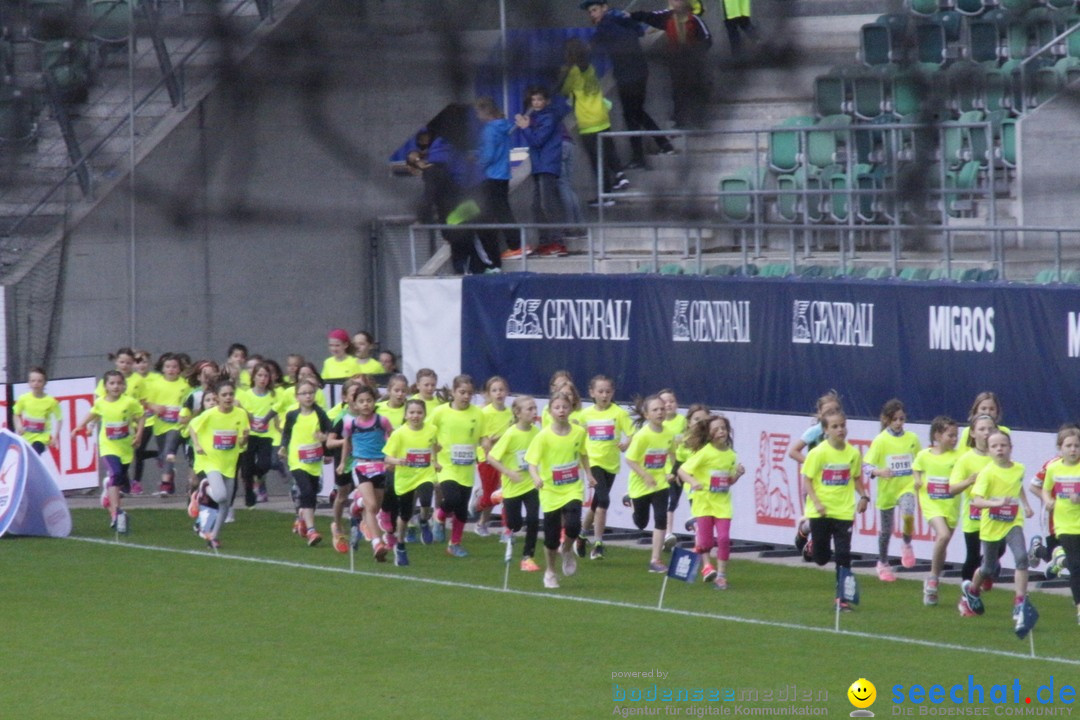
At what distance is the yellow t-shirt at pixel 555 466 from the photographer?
558 inches

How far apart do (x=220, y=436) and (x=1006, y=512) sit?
6707 millimetres

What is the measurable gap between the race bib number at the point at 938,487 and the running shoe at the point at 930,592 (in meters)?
0.54

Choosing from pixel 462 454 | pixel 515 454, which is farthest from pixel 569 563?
pixel 462 454

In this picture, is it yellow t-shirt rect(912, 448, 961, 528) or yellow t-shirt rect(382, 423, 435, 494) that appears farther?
yellow t-shirt rect(382, 423, 435, 494)

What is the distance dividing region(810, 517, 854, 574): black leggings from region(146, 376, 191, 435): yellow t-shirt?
25.9 ft

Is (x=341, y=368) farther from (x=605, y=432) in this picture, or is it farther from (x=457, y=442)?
(x=605, y=432)

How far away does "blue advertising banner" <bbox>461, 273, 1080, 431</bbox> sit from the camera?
46.8 ft

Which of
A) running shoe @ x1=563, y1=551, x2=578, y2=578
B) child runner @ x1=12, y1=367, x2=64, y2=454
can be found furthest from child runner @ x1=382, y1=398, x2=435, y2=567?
child runner @ x1=12, y1=367, x2=64, y2=454

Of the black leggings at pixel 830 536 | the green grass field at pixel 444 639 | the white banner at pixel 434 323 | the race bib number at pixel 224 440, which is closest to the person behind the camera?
the green grass field at pixel 444 639

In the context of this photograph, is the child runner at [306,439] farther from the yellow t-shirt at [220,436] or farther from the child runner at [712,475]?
the child runner at [712,475]

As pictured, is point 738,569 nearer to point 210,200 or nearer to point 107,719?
point 107,719

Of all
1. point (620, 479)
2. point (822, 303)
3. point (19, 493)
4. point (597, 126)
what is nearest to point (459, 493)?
point (620, 479)

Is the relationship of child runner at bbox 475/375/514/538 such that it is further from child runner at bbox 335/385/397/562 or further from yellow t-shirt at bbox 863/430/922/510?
yellow t-shirt at bbox 863/430/922/510

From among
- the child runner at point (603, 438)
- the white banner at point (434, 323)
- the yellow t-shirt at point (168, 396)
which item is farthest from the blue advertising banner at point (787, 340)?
the yellow t-shirt at point (168, 396)
